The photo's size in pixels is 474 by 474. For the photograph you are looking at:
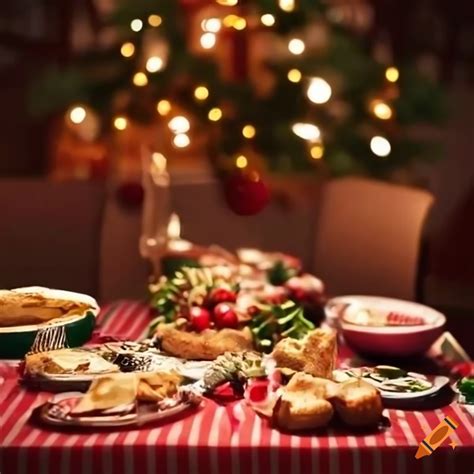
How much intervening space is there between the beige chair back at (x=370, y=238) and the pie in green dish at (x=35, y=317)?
40.0 inches

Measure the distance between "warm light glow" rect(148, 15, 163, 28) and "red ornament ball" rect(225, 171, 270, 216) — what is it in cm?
133

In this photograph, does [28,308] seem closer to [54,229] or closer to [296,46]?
[54,229]

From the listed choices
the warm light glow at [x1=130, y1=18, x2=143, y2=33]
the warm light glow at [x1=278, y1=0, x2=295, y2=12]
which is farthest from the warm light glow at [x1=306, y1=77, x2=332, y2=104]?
the warm light glow at [x1=130, y1=18, x2=143, y2=33]

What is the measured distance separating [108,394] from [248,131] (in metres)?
1.76

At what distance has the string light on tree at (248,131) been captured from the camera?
9.31 feet

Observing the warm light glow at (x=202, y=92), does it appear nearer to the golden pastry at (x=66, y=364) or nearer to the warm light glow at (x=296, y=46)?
the warm light glow at (x=296, y=46)

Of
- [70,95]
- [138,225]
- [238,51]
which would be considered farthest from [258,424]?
[238,51]

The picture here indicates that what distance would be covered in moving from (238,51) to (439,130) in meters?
0.74

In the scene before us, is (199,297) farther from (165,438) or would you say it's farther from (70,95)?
(70,95)

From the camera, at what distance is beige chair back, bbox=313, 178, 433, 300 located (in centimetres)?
230

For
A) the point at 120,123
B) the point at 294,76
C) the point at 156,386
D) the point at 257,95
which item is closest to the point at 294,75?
the point at 294,76

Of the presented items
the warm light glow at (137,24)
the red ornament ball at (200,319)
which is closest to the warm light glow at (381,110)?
the warm light glow at (137,24)

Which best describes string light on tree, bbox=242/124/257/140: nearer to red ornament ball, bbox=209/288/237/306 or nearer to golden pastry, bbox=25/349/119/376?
red ornament ball, bbox=209/288/237/306

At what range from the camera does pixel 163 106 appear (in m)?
2.81
